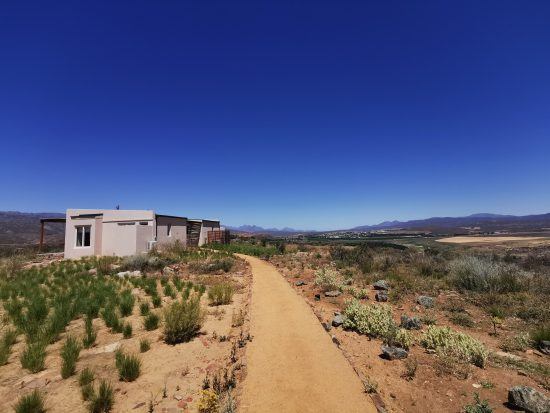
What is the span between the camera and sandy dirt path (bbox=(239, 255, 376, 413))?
462 centimetres

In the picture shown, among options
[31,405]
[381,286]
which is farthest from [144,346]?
[381,286]

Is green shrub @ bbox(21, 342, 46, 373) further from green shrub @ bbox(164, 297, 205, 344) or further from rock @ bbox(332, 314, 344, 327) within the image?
rock @ bbox(332, 314, 344, 327)

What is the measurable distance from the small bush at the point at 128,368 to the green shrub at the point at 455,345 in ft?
18.6

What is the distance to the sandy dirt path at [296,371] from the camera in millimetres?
4621

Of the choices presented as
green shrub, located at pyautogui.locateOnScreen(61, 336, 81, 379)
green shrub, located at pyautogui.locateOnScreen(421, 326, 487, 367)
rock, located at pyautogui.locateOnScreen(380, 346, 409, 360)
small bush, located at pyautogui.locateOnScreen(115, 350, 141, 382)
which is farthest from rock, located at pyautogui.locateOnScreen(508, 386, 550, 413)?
green shrub, located at pyautogui.locateOnScreen(61, 336, 81, 379)

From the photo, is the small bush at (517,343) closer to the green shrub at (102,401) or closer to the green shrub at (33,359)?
the green shrub at (102,401)

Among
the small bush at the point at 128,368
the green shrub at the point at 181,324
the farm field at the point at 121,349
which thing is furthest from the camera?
the green shrub at the point at 181,324

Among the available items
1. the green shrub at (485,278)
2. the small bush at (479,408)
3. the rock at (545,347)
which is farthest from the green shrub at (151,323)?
the green shrub at (485,278)

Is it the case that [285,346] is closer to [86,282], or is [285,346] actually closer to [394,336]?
[394,336]

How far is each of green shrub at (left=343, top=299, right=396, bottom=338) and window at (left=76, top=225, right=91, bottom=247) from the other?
76.6 feet

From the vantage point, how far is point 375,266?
15859mm

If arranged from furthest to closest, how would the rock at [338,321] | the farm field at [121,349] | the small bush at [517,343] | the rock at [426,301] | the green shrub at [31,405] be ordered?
1. the rock at [426,301]
2. the rock at [338,321]
3. the small bush at [517,343]
4. the farm field at [121,349]
5. the green shrub at [31,405]

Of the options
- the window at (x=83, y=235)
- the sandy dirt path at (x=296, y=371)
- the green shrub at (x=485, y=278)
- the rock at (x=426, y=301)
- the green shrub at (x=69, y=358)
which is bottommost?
the sandy dirt path at (x=296, y=371)

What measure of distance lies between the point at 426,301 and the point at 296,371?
21.2 feet
